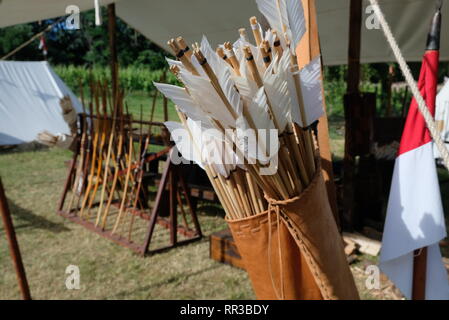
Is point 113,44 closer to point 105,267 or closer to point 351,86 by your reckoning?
point 105,267

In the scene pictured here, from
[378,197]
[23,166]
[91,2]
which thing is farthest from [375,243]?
[23,166]

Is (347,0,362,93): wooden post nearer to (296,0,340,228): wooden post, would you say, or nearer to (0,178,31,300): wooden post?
(296,0,340,228): wooden post

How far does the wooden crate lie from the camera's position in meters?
2.81

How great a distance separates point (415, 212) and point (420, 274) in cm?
22

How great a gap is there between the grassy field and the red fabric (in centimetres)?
136

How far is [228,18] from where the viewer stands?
11.4ft

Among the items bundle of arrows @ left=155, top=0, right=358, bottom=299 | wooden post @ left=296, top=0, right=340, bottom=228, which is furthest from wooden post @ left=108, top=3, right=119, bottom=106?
bundle of arrows @ left=155, top=0, right=358, bottom=299

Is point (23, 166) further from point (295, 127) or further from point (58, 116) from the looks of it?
point (295, 127)

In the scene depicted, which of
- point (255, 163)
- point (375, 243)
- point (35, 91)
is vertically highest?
point (35, 91)

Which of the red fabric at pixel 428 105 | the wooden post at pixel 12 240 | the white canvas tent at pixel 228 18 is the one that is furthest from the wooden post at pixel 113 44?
the red fabric at pixel 428 105

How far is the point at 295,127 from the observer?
73 cm

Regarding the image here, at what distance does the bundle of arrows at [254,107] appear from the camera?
64 cm

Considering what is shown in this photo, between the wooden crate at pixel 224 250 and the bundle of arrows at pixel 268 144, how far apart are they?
1.97 m

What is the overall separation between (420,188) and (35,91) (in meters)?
7.14
